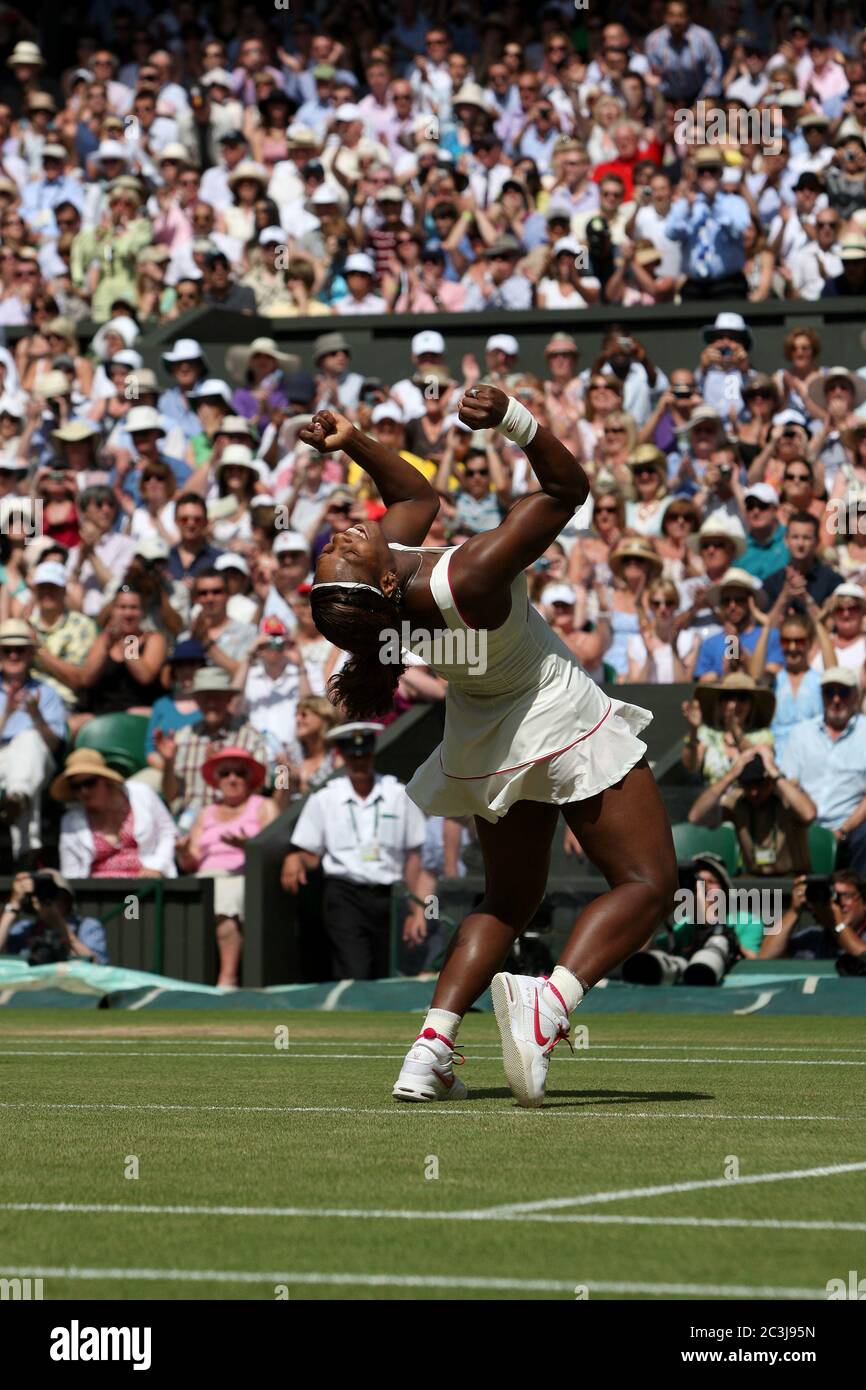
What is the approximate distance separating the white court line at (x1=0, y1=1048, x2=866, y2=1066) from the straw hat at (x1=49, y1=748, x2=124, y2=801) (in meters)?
5.49

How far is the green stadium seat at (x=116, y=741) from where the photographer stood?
16.5 m

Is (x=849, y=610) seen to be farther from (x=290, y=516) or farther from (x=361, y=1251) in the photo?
(x=361, y=1251)

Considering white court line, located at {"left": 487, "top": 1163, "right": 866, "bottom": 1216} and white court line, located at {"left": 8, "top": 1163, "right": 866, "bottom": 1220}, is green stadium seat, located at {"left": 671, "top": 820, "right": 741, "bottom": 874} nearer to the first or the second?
white court line, located at {"left": 487, "top": 1163, "right": 866, "bottom": 1216}

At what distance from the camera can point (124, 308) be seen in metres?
22.1

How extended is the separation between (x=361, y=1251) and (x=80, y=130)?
21.7m

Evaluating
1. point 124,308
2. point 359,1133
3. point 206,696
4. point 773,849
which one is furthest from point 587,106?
point 359,1133

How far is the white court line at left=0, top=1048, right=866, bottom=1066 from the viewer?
9158mm

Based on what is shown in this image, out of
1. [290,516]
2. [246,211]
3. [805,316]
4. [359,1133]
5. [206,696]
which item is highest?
[246,211]

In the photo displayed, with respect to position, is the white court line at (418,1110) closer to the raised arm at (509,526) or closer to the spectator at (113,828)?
the raised arm at (509,526)

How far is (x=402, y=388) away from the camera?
759 inches

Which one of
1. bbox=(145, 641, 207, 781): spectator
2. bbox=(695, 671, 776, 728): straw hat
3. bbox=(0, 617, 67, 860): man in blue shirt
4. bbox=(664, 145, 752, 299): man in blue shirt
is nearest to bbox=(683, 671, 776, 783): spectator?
bbox=(695, 671, 776, 728): straw hat

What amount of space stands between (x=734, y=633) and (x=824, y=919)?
8.59 ft

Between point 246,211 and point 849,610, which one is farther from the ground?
point 246,211

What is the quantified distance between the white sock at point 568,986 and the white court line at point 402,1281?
297cm
